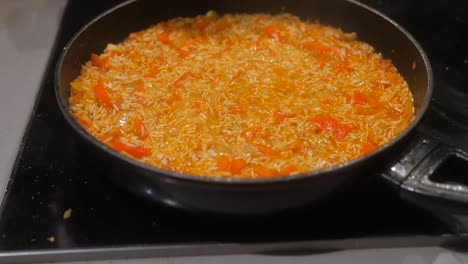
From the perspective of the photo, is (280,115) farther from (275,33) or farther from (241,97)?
(275,33)

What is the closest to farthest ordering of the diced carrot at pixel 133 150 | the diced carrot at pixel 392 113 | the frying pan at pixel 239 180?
the frying pan at pixel 239 180
the diced carrot at pixel 133 150
the diced carrot at pixel 392 113

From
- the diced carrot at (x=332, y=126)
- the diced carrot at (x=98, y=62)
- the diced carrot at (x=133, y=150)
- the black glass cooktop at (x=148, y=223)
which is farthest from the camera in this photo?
the diced carrot at (x=98, y=62)

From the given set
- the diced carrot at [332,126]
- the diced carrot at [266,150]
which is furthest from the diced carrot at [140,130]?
the diced carrot at [332,126]

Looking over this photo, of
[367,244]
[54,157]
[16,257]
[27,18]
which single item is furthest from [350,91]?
[27,18]

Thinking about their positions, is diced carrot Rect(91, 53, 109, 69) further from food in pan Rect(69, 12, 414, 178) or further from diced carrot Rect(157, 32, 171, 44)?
diced carrot Rect(157, 32, 171, 44)

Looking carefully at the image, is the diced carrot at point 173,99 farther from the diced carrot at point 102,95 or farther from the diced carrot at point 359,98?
the diced carrot at point 359,98

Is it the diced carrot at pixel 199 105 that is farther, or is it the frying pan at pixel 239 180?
the diced carrot at pixel 199 105

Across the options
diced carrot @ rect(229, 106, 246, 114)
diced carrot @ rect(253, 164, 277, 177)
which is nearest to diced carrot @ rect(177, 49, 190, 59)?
diced carrot @ rect(229, 106, 246, 114)

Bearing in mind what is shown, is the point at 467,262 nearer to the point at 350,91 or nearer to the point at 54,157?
the point at 350,91
